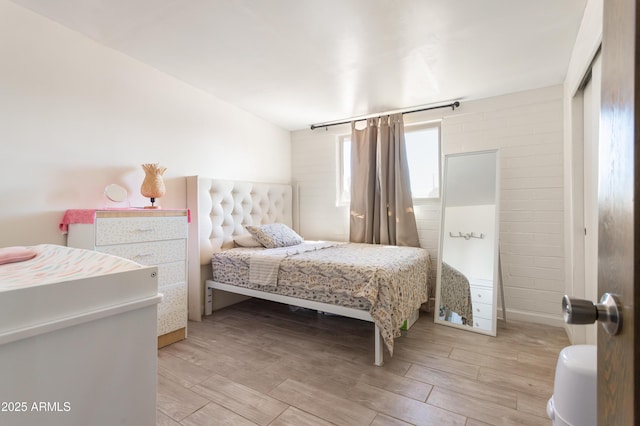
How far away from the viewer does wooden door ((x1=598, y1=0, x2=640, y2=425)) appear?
1.34 feet

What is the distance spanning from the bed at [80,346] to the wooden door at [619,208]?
1.03m

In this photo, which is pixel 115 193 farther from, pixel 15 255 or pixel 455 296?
pixel 455 296

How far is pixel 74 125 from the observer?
213cm

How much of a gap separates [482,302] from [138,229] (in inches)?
118

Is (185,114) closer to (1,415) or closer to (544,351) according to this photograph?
(1,415)

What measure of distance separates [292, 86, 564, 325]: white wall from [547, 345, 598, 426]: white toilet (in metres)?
2.04

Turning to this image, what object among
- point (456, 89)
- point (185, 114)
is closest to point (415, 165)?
point (456, 89)

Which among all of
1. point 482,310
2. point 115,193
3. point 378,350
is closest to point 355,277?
point 378,350

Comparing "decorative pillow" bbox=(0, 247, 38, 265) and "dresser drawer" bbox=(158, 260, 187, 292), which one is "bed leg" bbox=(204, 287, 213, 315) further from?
"decorative pillow" bbox=(0, 247, 38, 265)

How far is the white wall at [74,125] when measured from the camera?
6.05 feet

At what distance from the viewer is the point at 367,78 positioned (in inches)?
106

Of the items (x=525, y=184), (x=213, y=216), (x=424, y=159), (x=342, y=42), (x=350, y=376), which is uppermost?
(x=342, y=42)

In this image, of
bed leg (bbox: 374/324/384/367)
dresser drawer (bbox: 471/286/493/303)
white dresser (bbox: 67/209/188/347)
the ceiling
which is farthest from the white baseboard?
white dresser (bbox: 67/209/188/347)

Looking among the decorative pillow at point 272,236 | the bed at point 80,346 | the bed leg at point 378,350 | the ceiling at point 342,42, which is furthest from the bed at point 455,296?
the bed at point 80,346
